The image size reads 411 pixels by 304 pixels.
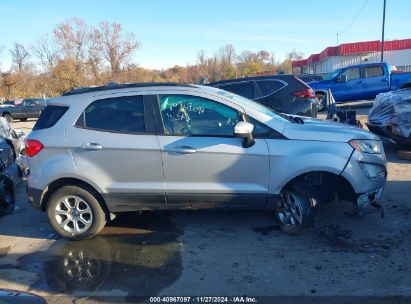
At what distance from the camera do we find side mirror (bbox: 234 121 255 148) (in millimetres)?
4609

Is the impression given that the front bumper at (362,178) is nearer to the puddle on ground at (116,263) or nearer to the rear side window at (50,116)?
the puddle on ground at (116,263)

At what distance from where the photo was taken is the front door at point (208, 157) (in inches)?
189

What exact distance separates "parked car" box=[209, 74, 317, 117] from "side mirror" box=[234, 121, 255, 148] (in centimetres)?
510

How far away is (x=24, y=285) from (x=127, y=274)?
1.01m

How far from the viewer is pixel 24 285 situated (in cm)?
416

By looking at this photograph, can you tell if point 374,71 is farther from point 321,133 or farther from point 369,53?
point 369,53

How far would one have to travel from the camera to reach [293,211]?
16.3 ft

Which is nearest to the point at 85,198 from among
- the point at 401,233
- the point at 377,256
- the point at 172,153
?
the point at 172,153

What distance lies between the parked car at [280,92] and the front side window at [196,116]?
5.02 meters

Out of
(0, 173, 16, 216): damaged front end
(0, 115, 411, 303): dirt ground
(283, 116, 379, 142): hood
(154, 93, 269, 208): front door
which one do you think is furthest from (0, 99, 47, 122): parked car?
(283, 116, 379, 142): hood

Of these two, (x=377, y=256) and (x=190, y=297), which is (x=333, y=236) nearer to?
(x=377, y=256)

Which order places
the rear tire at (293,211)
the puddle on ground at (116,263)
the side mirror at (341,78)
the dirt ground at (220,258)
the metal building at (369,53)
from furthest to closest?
1. the metal building at (369,53)
2. the side mirror at (341,78)
3. the rear tire at (293,211)
4. the puddle on ground at (116,263)
5. the dirt ground at (220,258)

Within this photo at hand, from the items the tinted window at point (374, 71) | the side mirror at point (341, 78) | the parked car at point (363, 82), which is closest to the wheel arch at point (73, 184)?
the parked car at point (363, 82)

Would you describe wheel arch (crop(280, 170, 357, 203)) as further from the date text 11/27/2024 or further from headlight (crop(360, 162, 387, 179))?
the date text 11/27/2024
